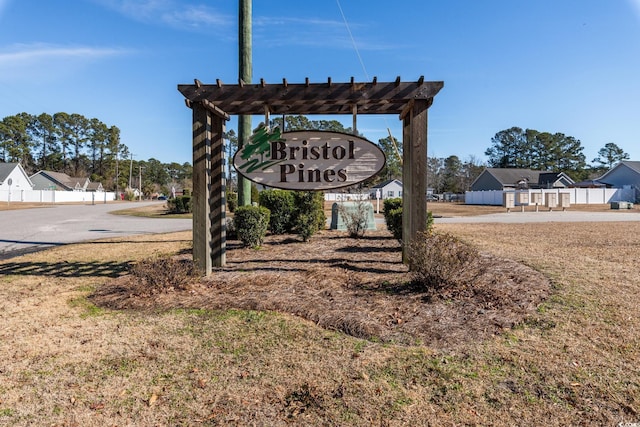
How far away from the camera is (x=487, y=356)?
294cm

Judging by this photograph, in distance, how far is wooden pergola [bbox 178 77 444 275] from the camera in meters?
5.30

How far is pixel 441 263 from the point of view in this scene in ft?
14.5

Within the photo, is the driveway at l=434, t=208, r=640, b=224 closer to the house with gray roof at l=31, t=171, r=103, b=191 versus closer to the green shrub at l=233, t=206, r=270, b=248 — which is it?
the green shrub at l=233, t=206, r=270, b=248

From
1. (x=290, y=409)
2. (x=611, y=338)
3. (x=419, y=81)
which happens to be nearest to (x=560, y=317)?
(x=611, y=338)

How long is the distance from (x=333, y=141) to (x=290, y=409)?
3.99m

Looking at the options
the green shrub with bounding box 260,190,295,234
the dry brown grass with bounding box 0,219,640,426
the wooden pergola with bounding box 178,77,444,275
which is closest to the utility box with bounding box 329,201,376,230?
the green shrub with bounding box 260,190,295,234

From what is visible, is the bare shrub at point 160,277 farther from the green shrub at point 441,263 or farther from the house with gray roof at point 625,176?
the house with gray roof at point 625,176

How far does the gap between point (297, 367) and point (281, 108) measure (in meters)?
4.13

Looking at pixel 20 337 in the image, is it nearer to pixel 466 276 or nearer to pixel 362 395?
pixel 362 395

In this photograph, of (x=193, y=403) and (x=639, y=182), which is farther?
(x=639, y=182)

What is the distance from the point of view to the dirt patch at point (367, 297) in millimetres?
3527

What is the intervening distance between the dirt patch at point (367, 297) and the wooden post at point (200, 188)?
39 centimetres

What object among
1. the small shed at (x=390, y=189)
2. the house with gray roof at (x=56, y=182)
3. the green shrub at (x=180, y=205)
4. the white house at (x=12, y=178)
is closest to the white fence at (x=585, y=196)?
the small shed at (x=390, y=189)

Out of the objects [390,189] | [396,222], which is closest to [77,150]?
[390,189]
